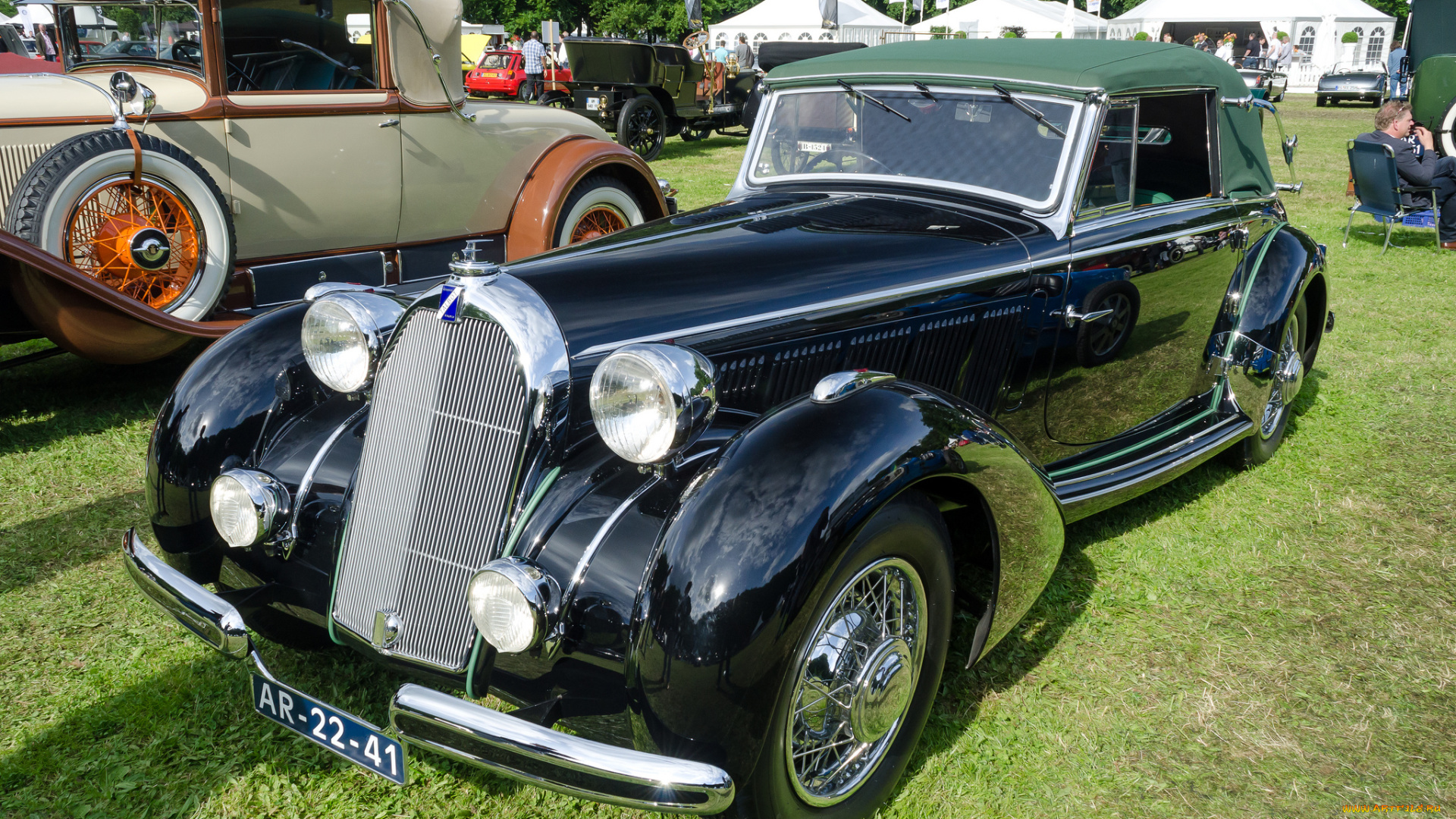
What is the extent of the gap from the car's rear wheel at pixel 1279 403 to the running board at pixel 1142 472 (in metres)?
0.38

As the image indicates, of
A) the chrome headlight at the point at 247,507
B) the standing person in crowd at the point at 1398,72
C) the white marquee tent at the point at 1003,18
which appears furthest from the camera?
the white marquee tent at the point at 1003,18

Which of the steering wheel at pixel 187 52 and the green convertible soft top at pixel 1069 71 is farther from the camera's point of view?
the steering wheel at pixel 187 52

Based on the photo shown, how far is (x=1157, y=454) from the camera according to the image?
349 cm

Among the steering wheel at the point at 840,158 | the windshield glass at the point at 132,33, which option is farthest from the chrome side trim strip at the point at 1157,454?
the windshield glass at the point at 132,33

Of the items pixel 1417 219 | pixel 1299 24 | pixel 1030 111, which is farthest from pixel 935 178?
pixel 1299 24

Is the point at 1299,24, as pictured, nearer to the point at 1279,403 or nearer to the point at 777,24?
the point at 777,24

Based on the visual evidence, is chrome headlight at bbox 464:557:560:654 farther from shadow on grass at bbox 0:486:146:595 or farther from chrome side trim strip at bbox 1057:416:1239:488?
shadow on grass at bbox 0:486:146:595

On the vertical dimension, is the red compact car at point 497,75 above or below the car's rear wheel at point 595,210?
above

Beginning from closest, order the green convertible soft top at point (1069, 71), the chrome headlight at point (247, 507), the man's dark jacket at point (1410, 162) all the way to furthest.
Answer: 1. the chrome headlight at point (247, 507)
2. the green convertible soft top at point (1069, 71)
3. the man's dark jacket at point (1410, 162)

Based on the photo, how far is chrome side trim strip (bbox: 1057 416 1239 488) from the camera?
10.5 ft

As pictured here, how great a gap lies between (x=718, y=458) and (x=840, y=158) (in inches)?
72.1

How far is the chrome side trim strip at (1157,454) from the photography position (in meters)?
3.19

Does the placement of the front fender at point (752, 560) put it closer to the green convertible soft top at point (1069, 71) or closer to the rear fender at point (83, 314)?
the green convertible soft top at point (1069, 71)

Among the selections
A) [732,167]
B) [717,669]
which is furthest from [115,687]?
[732,167]
